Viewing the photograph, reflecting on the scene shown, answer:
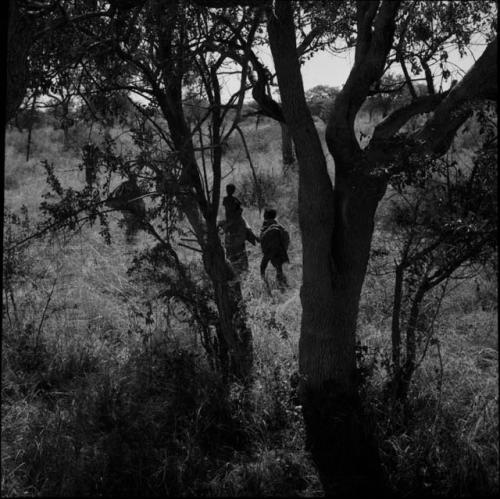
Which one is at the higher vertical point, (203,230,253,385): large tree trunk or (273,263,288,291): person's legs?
(273,263,288,291): person's legs

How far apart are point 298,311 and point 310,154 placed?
3.15 m

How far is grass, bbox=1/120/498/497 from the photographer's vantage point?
4.34 m

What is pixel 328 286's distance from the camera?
15.6 feet

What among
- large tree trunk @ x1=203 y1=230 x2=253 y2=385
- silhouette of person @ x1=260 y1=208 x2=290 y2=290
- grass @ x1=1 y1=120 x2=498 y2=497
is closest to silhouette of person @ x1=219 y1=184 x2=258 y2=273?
silhouette of person @ x1=260 y1=208 x2=290 y2=290

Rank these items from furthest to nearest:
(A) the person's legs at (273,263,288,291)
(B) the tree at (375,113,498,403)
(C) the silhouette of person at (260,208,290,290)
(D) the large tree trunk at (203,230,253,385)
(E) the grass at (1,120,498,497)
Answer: (C) the silhouette of person at (260,208,290,290)
(A) the person's legs at (273,263,288,291)
(D) the large tree trunk at (203,230,253,385)
(E) the grass at (1,120,498,497)
(B) the tree at (375,113,498,403)

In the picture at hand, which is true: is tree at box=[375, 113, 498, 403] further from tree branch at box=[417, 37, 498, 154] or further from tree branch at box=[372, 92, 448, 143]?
tree branch at box=[372, 92, 448, 143]

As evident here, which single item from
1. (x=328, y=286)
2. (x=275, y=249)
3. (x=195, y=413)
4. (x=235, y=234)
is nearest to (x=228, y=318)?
(x=195, y=413)

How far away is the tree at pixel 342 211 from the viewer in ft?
14.2

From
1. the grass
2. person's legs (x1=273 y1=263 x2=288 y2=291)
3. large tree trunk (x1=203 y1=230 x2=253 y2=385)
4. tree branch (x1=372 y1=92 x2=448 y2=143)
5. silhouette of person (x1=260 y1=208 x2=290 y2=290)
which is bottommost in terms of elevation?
the grass

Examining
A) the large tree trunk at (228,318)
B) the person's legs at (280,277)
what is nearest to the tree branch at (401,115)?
the large tree trunk at (228,318)

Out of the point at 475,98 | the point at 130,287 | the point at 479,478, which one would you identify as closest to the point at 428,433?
the point at 479,478

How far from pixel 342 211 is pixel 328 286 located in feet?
1.83

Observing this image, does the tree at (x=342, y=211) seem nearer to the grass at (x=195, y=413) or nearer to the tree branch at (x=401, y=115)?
the tree branch at (x=401, y=115)

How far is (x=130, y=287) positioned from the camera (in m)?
8.09
